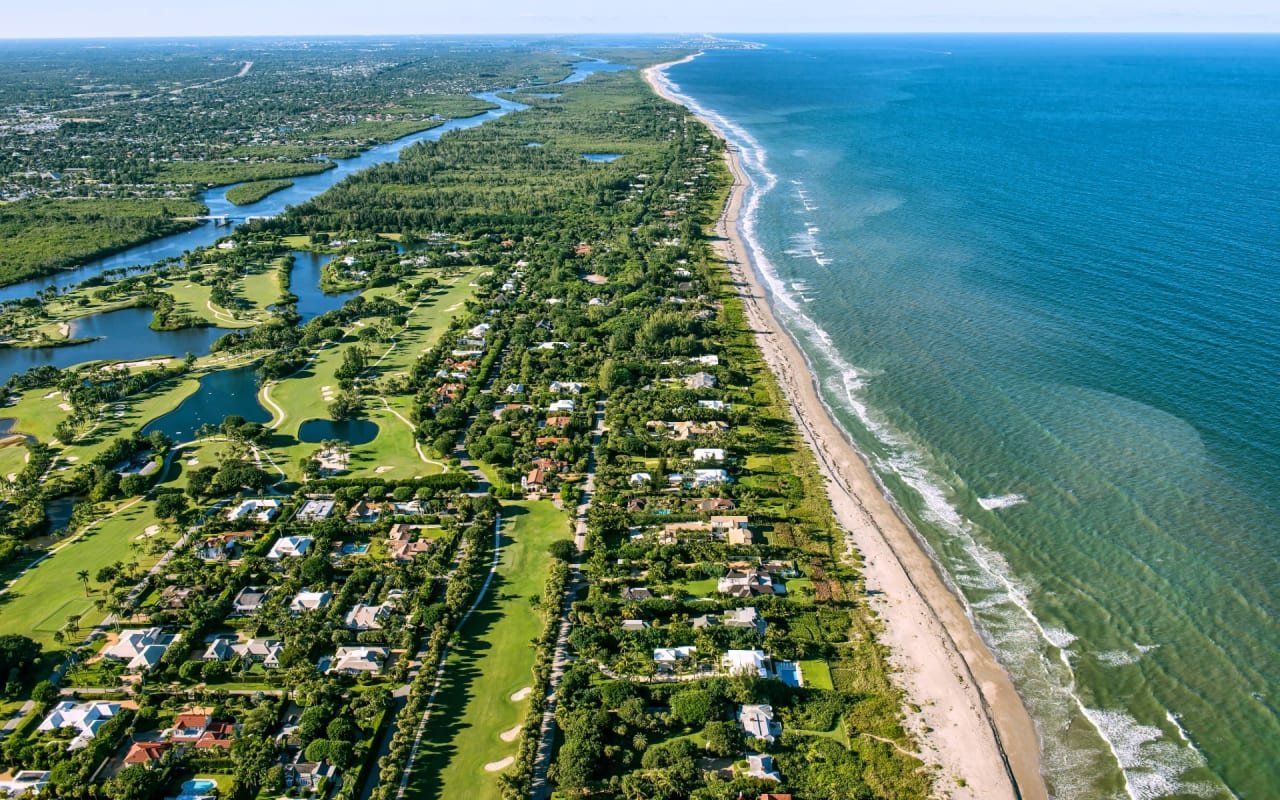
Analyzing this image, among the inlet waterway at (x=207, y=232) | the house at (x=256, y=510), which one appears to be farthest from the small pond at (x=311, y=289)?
the house at (x=256, y=510)

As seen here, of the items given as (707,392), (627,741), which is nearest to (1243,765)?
(627,741)

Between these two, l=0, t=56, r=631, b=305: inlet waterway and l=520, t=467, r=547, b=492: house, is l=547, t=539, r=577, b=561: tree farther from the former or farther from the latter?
l=0, t=56, r=631, b=305: inlet waterway

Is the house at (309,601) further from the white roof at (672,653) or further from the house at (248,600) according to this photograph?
the white roof at (672,653)

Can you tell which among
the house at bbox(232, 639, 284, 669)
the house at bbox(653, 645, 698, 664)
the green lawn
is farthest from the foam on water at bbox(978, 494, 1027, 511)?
the house at bbox(232, 639, 284, 669)

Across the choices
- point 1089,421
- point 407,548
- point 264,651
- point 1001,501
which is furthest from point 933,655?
point 264,651

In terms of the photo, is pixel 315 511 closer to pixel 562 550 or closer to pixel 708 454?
pixel 562 550

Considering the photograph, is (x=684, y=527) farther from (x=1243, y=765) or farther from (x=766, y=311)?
(x=766, y=311)
